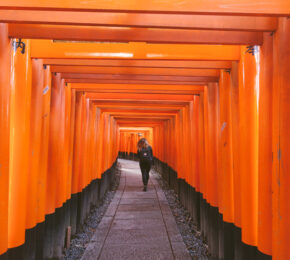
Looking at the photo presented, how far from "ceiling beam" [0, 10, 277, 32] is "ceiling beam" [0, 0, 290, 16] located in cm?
27

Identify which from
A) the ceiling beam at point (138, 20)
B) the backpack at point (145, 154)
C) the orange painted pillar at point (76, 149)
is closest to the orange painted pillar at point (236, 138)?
the ceiling beam at point (138, 20)

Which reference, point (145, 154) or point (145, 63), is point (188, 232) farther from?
point (145, 154)

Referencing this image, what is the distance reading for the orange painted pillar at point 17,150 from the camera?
2.69 meters

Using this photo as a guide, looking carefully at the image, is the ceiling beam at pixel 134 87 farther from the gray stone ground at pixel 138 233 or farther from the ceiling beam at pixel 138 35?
the gray stone ground at pixel 138 233

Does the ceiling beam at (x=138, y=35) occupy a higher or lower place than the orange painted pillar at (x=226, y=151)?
higher

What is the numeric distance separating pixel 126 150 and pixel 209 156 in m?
23.8

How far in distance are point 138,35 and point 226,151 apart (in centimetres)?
193

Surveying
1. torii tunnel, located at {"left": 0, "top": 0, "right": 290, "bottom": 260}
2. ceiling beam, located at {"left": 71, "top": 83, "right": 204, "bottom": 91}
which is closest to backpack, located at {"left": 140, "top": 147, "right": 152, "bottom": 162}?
torii tunnel, located at {"left": 0, "top": 0, "right": 290, "bottom": 260}

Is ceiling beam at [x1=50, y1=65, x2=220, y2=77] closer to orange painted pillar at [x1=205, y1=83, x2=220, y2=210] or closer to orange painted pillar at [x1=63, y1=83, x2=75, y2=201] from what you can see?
orange painted pillar at [x1=205, y1=83, x2=220, y2=210]

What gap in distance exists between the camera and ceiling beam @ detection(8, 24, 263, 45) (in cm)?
257

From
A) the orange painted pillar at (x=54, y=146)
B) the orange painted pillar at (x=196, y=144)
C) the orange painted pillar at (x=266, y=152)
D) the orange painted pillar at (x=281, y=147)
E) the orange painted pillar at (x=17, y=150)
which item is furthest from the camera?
the orange painted pillar at (x=196, y=144)

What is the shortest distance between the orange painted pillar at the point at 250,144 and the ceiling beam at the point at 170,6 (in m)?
0.77

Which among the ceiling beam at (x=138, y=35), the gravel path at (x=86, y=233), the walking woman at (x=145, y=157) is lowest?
the gravel path at (x=86, y=233)

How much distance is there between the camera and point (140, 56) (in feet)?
10.3
